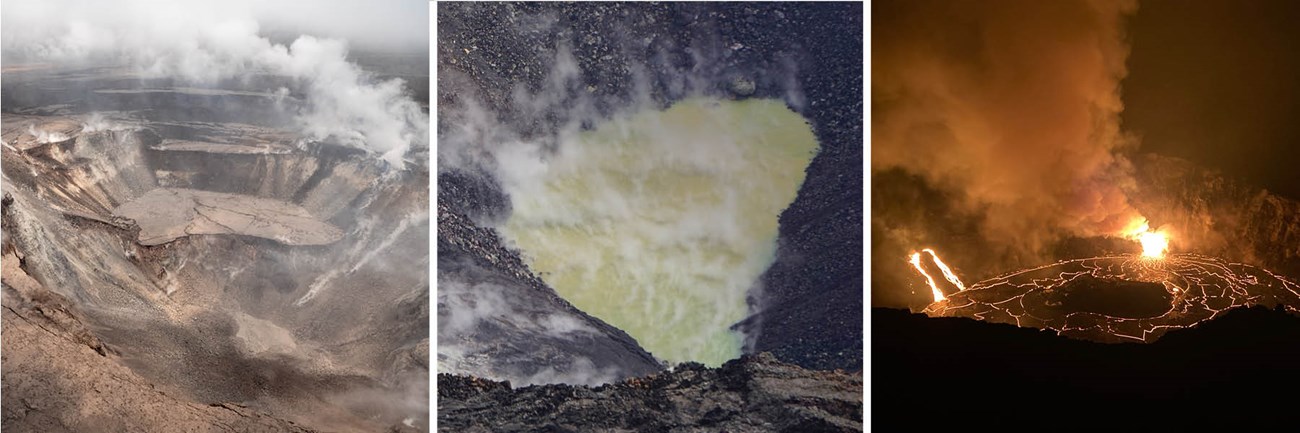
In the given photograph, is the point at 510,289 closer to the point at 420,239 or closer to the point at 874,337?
the point at 420,239

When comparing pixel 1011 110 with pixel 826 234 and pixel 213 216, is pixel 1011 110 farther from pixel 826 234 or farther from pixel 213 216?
pixel 213 216

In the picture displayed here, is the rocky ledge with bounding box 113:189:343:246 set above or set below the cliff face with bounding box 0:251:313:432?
above

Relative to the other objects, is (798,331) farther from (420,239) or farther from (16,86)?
(16,86)

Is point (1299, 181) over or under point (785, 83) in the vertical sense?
under

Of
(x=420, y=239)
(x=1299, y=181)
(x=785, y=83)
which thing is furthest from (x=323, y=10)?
(x=1299, y=181)

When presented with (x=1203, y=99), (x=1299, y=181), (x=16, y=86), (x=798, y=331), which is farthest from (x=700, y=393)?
(x=16, y=86)

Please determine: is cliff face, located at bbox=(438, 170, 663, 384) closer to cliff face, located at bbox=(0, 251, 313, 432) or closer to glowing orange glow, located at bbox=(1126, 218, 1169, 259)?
cliff face, located at bbox=(0, 251, 313, 432)

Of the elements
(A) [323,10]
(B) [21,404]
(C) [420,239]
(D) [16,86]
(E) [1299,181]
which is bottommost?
(B) [21,404]

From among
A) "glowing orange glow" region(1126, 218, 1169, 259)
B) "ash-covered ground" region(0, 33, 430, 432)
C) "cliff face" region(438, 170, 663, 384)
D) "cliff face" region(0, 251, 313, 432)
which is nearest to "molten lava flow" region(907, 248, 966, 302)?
"glowing orange glow" region(1126, 218, 1169, 259)
